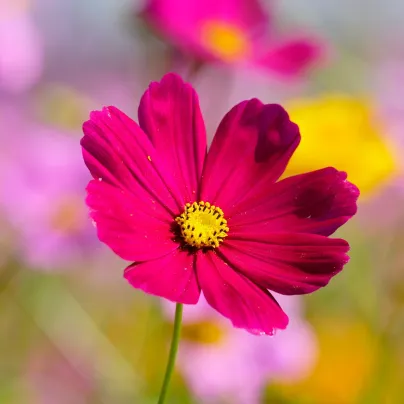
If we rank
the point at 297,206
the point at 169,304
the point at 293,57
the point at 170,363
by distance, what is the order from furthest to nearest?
the point at 293,57, the point at 169,304, the point at 297,206, the point at 170,363

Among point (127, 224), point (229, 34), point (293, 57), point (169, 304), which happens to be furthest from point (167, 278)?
point (229, 34)

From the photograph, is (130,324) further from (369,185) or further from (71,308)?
(369,185)

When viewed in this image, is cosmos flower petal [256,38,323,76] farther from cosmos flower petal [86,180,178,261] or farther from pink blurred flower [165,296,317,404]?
cosmos flower petal [86,180,178,261]

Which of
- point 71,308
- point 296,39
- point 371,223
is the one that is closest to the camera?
point 71,308

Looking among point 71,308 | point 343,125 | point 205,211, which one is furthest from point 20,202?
point 205,211

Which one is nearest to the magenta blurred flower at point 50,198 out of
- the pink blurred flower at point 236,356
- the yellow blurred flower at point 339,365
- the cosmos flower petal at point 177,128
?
the pink blurred flower at point 236,356

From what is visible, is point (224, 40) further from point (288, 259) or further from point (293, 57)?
point (288, 259)

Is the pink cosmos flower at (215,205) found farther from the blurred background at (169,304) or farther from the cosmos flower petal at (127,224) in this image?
the blurred background at (169,304)

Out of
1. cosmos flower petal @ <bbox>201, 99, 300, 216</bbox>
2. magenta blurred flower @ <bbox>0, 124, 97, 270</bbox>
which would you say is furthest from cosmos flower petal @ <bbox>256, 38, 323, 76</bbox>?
cosmos flower petal @ <bbox>201, 99, 300, 216</bbox>
